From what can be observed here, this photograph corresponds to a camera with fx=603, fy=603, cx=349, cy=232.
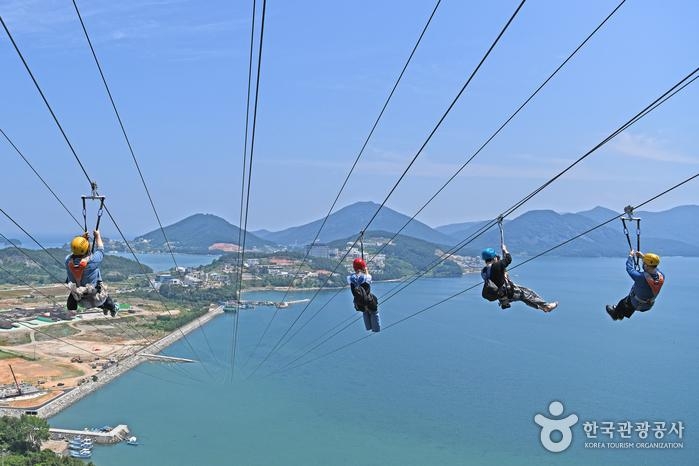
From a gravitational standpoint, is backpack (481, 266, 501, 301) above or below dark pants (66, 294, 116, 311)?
above

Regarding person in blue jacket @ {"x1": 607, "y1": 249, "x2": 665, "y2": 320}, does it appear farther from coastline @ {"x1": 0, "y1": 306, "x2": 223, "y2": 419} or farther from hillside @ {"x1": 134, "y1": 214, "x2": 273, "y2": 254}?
hillside @ {"x1": 134, "y1": 214, "x2": 273, "y2": 254}

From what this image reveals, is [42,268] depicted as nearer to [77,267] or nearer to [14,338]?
[14,338]

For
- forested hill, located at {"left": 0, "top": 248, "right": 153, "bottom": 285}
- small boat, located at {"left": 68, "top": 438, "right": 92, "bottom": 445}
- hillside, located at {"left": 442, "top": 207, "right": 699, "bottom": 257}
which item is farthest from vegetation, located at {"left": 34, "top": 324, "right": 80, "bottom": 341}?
hillside, located at {"left": 442, "top": 207, "right": 699, "bottom": 257}

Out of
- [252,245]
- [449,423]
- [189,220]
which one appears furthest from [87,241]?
[189,220]

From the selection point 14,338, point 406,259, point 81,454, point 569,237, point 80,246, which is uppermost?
point 569,237

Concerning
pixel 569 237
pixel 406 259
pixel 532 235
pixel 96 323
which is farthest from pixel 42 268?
pixel 532 235

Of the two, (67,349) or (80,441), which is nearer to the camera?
(80,441)

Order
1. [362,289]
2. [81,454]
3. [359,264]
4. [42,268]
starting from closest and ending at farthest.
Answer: [359,264], [362,289], [81,454], [42,268]

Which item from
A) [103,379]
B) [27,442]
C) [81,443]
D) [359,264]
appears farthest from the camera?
[103,379]
